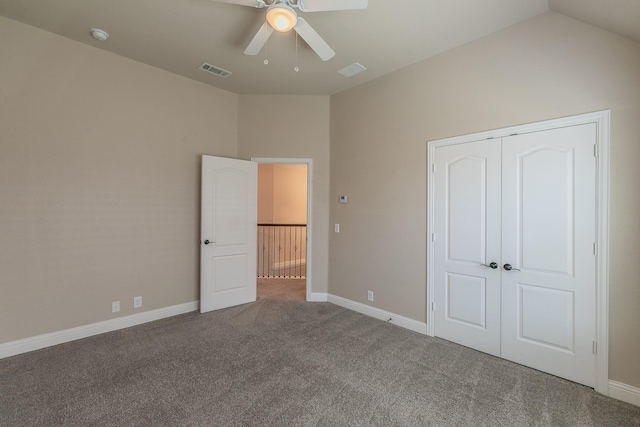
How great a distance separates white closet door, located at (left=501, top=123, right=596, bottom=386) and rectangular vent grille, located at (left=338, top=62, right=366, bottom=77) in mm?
1909

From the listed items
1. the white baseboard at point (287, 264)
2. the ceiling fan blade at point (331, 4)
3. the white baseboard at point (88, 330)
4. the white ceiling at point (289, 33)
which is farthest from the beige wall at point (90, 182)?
the white baseboard at point (287, 264)

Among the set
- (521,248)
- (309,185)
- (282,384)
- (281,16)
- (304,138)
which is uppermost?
(281,16)

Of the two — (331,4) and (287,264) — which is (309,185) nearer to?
(331,4)

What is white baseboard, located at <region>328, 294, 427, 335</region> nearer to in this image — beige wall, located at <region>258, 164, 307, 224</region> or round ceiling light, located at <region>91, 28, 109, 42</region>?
beige wall, located at <region>258, 164, 307, 224</region>

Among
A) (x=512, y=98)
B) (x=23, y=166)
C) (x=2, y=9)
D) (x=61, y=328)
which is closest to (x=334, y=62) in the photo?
(x=512, y=98)

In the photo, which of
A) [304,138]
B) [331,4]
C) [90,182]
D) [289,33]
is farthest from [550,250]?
[90,182]

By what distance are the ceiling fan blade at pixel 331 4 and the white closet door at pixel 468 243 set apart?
5.98 ft

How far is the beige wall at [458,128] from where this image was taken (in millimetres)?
2158

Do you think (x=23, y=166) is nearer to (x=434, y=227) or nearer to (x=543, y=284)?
(x=434, y=227)

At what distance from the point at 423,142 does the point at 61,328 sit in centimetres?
452

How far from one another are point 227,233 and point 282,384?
2.40 meters

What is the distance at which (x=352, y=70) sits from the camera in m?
3.57

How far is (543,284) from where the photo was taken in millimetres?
2535

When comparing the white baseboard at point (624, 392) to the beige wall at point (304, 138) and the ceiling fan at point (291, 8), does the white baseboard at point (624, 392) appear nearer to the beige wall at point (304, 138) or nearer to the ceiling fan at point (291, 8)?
the beige wall at point (304, 138)
